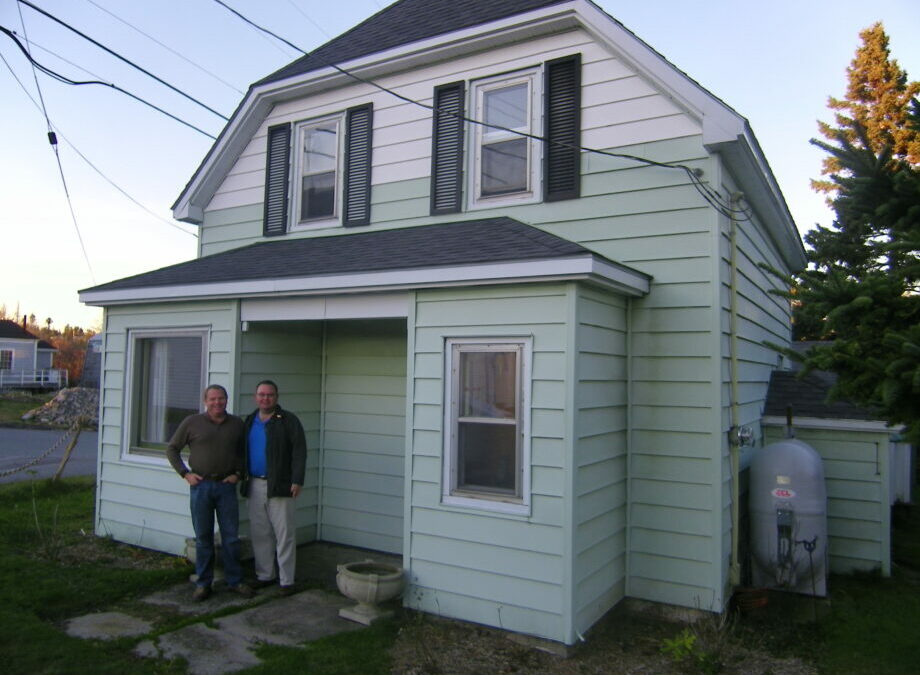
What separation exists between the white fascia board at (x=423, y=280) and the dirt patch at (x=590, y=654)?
8.72 ft

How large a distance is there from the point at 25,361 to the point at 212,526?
49988mm

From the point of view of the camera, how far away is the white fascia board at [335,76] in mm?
6664

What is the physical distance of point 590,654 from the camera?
490cm

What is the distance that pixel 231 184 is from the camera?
890 centimetres

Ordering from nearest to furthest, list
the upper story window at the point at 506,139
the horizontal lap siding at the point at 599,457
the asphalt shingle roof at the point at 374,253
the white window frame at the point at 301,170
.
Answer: the horizontal lap siding at the point at 599,457 < the asphalt shingle roof at the point at 374,253 < the upper story window at the point at 506,139 < the white window frame at the point at 301,170

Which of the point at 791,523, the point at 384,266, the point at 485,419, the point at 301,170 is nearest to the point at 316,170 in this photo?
the point at 301,170

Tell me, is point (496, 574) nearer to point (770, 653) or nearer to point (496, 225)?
point (770, 653)

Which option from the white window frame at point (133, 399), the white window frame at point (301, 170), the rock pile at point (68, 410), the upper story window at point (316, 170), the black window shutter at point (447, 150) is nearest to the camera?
the black window shutter at point (447, 150)

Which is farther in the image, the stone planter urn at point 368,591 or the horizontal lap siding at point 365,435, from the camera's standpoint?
the horizontal lap siding at point 365,435

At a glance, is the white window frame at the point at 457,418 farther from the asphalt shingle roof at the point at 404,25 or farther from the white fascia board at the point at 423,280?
the asphalt shingle roof at the point at 404,25

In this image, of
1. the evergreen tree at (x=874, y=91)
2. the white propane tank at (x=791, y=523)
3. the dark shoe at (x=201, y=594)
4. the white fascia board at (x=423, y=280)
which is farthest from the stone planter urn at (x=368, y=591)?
the evergreen tree at (x=874, y=91)

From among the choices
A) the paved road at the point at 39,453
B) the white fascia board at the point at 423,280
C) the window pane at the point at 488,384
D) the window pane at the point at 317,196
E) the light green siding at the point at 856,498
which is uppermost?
the window pane at the point at 317,196

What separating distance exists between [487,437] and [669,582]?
2.02 meters

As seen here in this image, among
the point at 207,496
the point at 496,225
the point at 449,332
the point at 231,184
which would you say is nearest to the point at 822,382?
the point at 496,225
